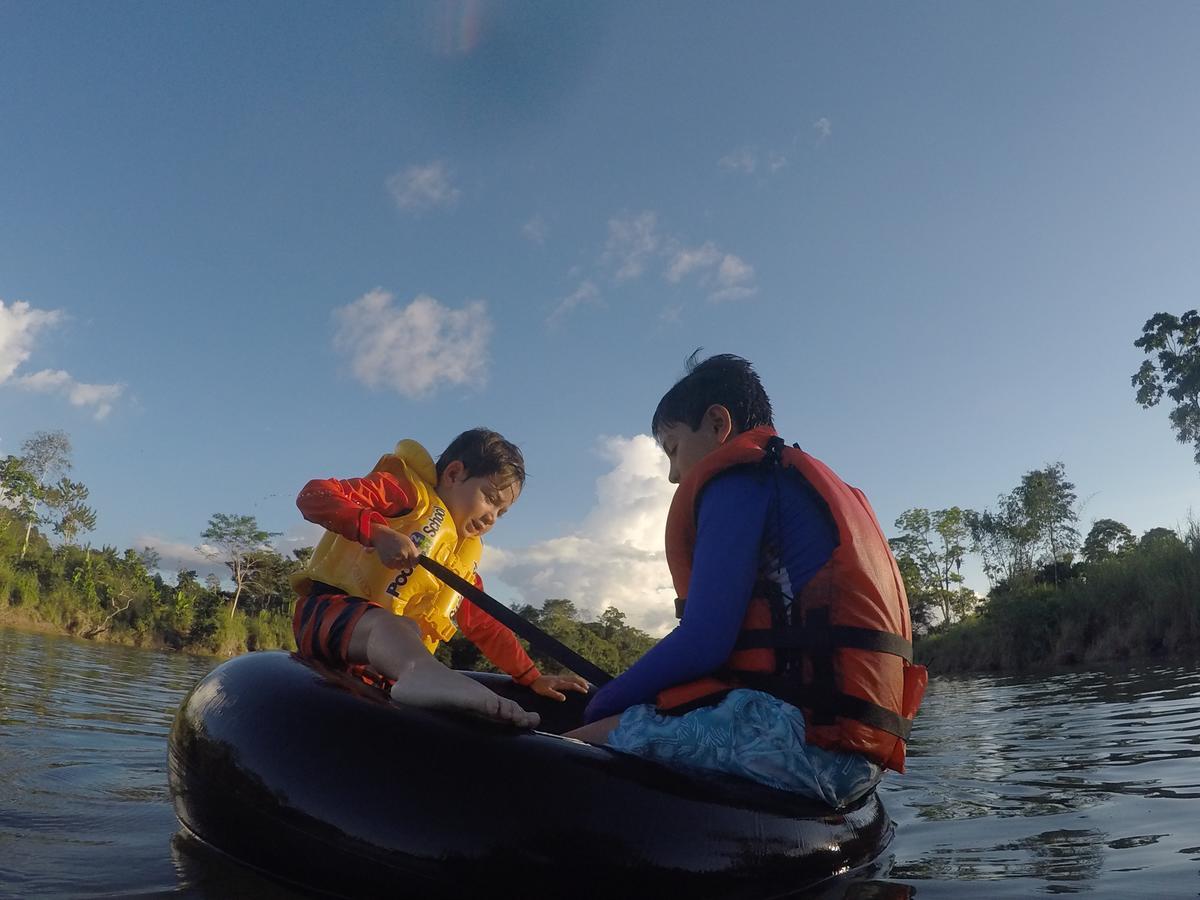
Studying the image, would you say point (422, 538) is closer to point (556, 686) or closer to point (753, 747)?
point (556, 686)

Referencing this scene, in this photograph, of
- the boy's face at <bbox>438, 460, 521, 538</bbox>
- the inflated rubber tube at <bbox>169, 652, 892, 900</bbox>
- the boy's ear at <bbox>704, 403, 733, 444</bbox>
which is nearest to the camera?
the inflated rubber tube at <bbox>169, 652, 892, 900</bbox>

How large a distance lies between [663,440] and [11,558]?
1207 inches

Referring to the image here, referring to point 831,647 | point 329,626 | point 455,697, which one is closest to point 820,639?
point 831,647

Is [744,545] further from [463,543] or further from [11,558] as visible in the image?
[11,558]

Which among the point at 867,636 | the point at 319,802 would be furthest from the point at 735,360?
the point at 319,802

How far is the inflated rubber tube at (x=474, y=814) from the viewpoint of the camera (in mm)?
1567

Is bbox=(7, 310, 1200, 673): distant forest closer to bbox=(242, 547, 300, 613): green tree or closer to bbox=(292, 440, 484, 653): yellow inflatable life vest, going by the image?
bbox=(242, 547, 300, 613): green tree

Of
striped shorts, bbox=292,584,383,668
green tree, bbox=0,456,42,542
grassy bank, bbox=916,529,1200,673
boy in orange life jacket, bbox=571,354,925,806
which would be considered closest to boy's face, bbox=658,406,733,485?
boy in orange life jacket, bbox=571,354,925,806

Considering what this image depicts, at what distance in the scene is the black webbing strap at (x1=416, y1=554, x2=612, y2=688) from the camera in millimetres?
2727

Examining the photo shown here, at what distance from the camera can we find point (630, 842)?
1611 mm

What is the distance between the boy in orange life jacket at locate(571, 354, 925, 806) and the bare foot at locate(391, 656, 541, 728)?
0.33m

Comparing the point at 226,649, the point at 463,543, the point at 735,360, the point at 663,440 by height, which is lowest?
the point at 226,649

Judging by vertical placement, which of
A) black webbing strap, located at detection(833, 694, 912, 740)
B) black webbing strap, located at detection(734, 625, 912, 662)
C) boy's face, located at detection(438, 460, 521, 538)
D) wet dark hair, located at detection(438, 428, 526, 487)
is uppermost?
wet dark hair, located at detection(438, 428, 526, 487)

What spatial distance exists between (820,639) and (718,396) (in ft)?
2.79
